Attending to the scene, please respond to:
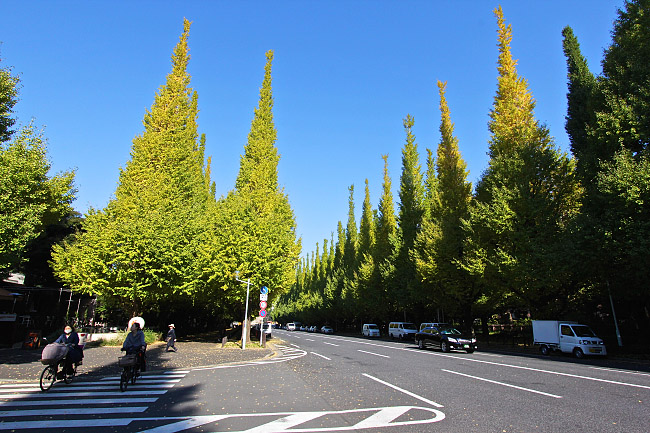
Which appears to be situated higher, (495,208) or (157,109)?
(157,109)

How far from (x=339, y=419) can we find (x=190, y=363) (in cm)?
1068

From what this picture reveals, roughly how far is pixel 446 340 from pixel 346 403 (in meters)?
15.2

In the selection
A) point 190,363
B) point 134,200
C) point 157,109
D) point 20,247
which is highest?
point 157,109

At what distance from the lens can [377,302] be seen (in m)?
46.3

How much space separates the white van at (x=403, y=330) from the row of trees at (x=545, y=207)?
2.68 m

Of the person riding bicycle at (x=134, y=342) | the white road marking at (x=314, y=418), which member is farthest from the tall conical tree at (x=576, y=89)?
the person riding bicycle at (x=134, y=342)

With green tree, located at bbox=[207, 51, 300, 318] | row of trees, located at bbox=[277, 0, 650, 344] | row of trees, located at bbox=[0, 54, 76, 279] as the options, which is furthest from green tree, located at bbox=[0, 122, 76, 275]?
row of trees, located at bbox=[277, 0, 650, 344]

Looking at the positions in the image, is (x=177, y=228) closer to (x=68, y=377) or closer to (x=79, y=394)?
(x=68, y=377)

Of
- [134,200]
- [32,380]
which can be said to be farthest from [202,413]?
[134,200]

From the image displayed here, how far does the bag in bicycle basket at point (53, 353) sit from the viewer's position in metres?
8.91

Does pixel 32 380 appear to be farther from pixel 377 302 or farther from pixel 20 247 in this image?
pixel 377 302

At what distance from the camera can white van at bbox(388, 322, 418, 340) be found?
122 ft

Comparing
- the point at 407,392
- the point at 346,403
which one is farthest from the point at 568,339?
the point at 346,403

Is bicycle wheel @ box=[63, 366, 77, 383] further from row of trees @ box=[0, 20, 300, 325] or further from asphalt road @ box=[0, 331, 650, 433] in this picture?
row of trees @ box=[0, 20, 300, 325]
